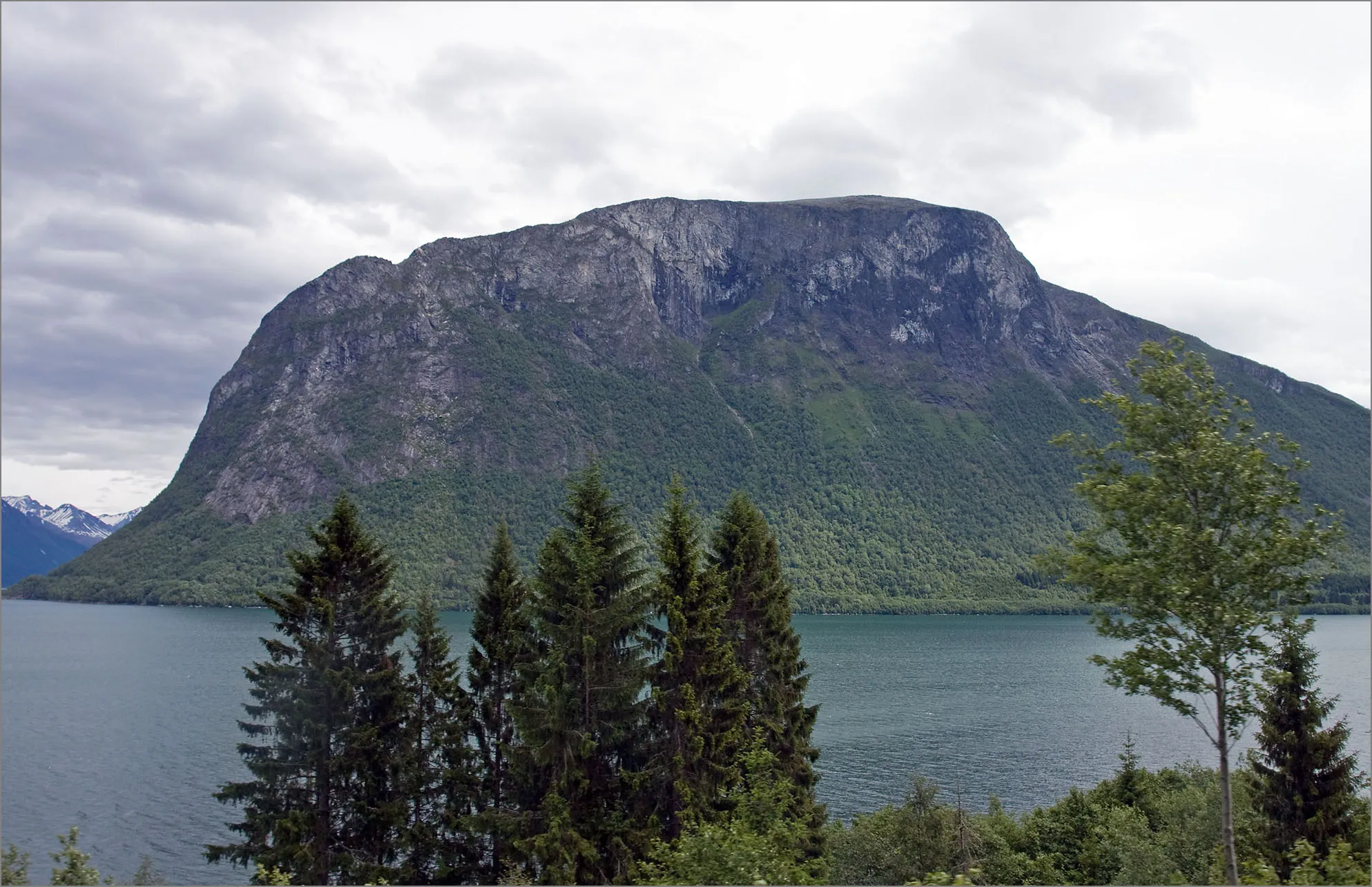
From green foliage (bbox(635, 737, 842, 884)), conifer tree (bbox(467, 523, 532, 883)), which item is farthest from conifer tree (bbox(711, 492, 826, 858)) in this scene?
green foliage (bbox(635, 737, 842, 884))

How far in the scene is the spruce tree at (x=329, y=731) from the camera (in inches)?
822

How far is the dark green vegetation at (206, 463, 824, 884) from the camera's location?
21094 mm

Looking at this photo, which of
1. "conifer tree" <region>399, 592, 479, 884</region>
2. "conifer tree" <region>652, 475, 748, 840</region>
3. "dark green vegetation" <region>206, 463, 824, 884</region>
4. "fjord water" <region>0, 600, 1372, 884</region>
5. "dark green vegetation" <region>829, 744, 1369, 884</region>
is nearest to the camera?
"dark green vegetation" <region>206, 463, 824, 884</region>

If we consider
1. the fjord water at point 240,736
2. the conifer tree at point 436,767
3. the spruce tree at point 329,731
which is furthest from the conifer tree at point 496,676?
the fjord water at point 240,736

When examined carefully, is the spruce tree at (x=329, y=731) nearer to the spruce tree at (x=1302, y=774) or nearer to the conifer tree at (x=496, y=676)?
the conifer tree at (x=496, y=676)

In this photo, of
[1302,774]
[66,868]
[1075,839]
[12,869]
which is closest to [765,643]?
[1075,839]

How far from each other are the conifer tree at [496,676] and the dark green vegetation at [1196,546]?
53.2 ft

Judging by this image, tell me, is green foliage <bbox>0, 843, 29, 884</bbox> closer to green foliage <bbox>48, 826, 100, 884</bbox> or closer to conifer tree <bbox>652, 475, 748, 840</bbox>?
green foliage <bbox>48, 826, 100, 884</bbox>

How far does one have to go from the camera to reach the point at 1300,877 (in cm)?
1229

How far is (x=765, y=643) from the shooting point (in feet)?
89.7

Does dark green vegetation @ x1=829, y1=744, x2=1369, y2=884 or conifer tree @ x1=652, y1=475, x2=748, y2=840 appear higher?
conifer tree @ x1=652, y1=475, x2=748, y2=840

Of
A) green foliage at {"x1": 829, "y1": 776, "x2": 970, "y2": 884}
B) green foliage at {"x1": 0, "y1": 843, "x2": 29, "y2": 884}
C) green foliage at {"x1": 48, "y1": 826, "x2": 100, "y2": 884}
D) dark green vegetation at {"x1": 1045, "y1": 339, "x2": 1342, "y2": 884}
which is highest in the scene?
dark green vegetation at {"x1": 1045, "y1": 339, "x2": 1342, "y2": 884}

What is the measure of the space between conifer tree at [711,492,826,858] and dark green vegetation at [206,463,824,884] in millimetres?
1804

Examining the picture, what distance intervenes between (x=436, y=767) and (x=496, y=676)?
3200 mm
